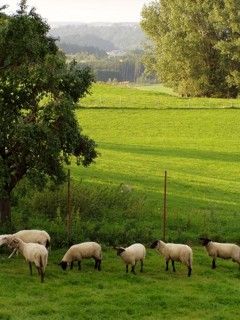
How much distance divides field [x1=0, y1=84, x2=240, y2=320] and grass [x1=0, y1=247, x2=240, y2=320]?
0.03 m


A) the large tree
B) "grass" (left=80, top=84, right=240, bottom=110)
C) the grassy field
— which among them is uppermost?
the large tree

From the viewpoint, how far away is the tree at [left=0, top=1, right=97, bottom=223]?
2480 cm

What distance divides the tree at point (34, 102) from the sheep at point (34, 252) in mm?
2566

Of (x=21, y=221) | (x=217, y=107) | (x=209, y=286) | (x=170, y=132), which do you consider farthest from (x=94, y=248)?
Result: (x=217, y=107)

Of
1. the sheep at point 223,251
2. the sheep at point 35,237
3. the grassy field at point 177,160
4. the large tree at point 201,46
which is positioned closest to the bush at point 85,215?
the grassy field at point 177,160

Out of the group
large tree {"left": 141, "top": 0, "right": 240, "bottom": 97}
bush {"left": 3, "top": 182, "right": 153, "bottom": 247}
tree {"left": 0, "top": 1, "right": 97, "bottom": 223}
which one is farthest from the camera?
large tree {"left": 141, "top": 0, "right": 240, "bottom": 97}

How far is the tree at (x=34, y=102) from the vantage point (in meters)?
24.8

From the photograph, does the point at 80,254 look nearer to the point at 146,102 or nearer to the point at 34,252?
the point at 34,252

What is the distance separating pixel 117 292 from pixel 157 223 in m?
10.3

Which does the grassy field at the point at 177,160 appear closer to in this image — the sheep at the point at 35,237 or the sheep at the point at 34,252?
the sheep at the point at 35,237

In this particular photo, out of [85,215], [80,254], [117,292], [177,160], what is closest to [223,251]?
[117,292]

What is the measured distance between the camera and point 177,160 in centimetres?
5391

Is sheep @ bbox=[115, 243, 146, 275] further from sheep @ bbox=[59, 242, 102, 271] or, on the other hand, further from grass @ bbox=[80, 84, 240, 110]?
grass @ bbox=[80, 84, 240, 110]

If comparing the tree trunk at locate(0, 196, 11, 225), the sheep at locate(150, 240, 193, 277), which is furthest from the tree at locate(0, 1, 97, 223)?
the sheep at locate(150, 240, 193, 277)
